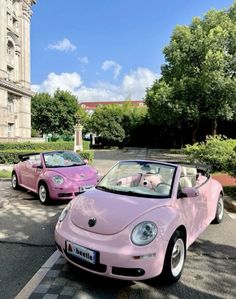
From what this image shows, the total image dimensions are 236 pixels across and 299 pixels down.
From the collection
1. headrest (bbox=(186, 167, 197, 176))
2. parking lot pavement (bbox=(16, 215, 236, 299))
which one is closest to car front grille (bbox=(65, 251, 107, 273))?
parking lot pavement (bbox=(16, 215, 236, 299))

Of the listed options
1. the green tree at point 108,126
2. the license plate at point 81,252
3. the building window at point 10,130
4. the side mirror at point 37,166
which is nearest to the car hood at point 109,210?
the license plate at point 81,252

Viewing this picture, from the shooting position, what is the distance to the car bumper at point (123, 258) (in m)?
3.31

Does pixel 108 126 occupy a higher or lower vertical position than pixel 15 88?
lower

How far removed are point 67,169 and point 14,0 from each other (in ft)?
136

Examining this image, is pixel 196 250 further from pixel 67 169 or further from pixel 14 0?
pixel 14 0

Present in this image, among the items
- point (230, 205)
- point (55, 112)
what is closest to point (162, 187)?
point (230, 205)

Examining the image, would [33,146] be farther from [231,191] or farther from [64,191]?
[231,191]

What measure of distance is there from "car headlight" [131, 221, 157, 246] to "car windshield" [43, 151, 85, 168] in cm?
526

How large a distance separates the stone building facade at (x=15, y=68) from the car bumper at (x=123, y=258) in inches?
1360

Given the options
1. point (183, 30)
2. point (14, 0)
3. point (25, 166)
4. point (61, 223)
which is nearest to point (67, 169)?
point (25, 166)

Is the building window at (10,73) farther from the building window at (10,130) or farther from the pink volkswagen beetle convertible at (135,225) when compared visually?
the pink volkswagen beetle convertible at (135,225)

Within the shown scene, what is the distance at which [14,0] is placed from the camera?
139 ft

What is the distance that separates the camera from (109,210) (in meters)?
3.81

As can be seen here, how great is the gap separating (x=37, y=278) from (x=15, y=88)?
38.9 m
